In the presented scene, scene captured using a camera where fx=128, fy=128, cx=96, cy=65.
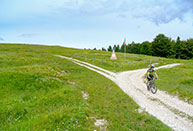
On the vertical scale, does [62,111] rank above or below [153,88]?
above

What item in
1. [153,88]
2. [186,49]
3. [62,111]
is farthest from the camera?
[186,49]

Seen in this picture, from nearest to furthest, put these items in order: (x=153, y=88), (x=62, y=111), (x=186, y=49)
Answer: (x=62, y=111), (x=153, y=88), (x=186, y=49)

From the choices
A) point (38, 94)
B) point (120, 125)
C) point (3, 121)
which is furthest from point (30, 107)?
point (120, 125)

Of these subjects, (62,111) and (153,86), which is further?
(153,86)

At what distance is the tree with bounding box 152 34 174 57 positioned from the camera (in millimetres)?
80625

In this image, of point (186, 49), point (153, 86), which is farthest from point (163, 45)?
point (153, 86)

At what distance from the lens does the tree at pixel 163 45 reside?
80.6m

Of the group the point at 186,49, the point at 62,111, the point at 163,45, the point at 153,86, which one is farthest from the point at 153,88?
the point at 163,45

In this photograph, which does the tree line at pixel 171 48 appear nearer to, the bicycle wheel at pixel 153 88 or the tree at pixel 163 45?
the tree at pixel 163 45

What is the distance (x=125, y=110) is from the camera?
852cm

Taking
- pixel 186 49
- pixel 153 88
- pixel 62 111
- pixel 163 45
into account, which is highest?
pixel 163 45

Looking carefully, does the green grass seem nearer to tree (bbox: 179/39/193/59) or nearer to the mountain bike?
the mountain bike

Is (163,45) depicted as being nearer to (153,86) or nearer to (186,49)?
(186,49)

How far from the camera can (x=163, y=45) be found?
81438mm
